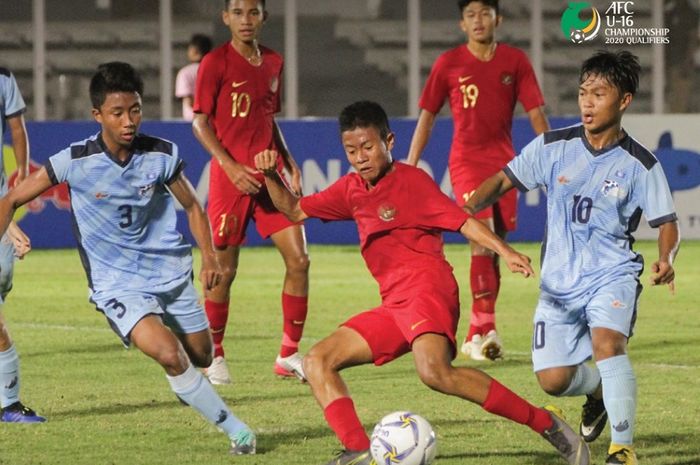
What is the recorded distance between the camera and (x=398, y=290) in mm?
6355

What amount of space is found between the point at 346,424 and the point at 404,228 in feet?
2.72

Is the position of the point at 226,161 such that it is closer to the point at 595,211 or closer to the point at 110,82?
the point at 110,82

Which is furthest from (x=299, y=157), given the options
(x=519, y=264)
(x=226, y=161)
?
(x=519, y=264)

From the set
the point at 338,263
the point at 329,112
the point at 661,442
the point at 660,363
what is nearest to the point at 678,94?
the point at 329,112

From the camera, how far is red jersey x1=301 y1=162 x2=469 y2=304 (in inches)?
250

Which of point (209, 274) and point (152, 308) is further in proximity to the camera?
point (152, 308)

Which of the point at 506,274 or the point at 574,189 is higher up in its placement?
the point at 574,189

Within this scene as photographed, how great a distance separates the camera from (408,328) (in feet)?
20.5

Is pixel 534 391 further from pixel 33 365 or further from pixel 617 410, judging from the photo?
pixel 33 365

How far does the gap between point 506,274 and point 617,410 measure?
8.79 m

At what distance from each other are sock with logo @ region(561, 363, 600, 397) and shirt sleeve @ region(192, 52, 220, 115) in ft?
10.5

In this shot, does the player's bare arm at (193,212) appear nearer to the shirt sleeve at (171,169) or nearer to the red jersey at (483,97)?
the shirt sleeve at (171,169)

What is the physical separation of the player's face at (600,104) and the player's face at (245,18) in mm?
3046

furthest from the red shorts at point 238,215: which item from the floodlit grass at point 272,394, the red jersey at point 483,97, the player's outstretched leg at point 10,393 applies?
the player's outstretched leg at point 10,393
